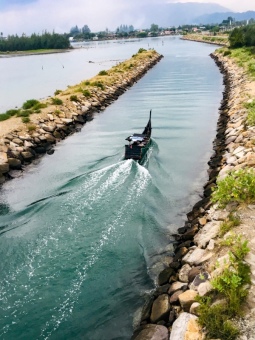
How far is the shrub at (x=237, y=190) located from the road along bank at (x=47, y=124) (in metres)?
11.9

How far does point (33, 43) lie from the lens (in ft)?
490

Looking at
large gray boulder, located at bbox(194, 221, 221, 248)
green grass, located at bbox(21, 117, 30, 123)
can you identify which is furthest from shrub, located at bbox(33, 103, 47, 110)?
large gray boulder, located at bbox(194, 221, 221, 248)

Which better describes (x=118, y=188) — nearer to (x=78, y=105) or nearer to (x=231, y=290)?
(x=231, y=290)

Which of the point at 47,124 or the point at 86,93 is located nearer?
the point at 47,124

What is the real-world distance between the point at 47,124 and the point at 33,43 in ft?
462

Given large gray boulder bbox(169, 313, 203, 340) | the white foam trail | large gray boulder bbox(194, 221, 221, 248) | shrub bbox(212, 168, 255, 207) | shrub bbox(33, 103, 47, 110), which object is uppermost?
shrub bbox(33, 103, 47, 110)

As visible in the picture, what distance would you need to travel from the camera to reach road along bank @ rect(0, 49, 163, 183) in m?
19.6

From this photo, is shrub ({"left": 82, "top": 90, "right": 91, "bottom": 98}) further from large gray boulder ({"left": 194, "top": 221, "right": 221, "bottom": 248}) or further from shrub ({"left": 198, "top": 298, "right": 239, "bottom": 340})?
shrub ({"left": 198, "top": 298, "right": 239, "bottom": 340})

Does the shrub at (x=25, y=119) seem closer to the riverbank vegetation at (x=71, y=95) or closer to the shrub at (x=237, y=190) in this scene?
the riverbank vegetation at (x=71, y=95)

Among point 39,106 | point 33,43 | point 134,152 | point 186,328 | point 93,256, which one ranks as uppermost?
point 33,43

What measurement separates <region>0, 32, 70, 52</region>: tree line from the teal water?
14148cm

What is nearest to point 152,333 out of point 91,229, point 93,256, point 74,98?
point 93,256

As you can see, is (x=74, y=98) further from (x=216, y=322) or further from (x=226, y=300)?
(x=216, y=322)

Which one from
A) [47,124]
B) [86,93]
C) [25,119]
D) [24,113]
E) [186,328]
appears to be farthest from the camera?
[86,93]
